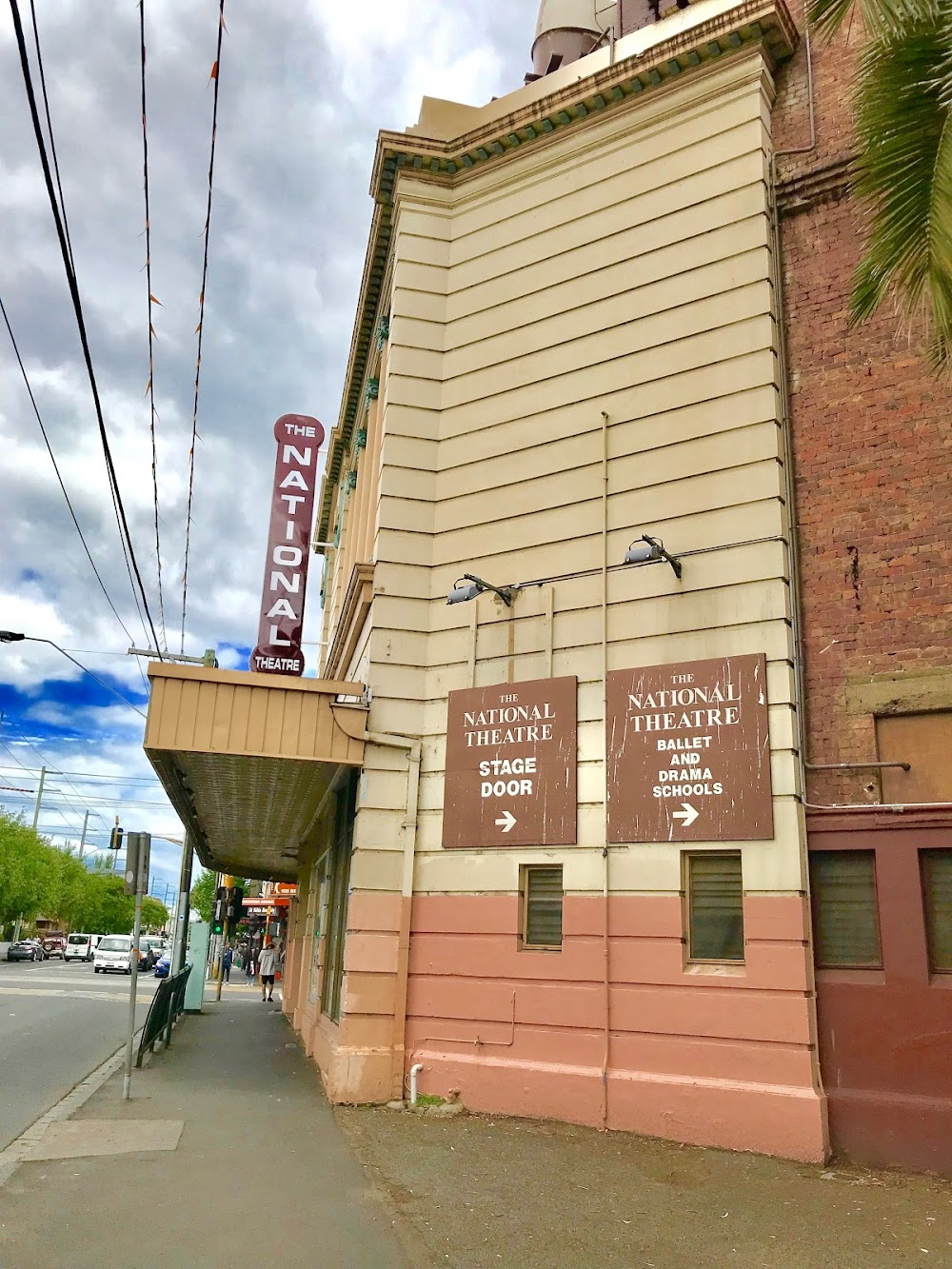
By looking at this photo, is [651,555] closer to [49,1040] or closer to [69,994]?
[49,1040]

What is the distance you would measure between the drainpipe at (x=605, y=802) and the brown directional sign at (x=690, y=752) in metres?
0.07

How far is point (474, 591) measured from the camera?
443 inches

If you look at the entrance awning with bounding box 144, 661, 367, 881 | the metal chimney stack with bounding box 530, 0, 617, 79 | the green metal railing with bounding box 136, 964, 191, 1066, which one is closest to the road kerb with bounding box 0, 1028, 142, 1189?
the green metal railing with bounding box 136, 964, 191, 1066

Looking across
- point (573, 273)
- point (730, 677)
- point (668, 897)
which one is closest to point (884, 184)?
point (730, 677)

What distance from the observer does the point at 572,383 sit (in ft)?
39.0

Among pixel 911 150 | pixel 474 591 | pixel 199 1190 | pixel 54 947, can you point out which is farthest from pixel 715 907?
pixel 54 947

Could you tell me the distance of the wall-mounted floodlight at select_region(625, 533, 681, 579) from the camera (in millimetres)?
10148

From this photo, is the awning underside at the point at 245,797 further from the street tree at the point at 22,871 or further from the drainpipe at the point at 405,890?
the street tree at the point at 22,871

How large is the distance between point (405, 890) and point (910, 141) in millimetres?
8216

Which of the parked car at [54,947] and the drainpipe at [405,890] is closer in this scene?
the drainpipe at [405,890]

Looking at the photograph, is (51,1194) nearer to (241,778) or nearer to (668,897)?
(668,897)

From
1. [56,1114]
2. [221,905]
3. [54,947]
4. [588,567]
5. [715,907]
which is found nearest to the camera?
[715,907]

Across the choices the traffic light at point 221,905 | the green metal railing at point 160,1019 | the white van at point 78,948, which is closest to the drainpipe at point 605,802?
the green metal railing at point 160,1019

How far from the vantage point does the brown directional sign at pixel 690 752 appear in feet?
31.3
